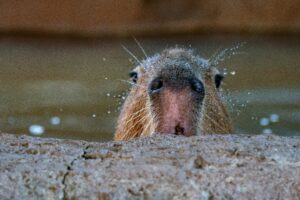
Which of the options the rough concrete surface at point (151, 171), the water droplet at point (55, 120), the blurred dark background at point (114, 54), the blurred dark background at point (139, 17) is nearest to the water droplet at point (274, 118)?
the blurred dark background at point (114, 54)

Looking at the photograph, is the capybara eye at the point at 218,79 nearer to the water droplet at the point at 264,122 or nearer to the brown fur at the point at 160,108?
the brown fur at the point at 160,108

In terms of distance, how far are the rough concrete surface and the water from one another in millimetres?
4204

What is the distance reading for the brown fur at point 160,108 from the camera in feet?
11.4

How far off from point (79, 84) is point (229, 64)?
1389mm

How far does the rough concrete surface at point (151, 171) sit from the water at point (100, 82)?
4204 mm

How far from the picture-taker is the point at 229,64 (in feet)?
27.2

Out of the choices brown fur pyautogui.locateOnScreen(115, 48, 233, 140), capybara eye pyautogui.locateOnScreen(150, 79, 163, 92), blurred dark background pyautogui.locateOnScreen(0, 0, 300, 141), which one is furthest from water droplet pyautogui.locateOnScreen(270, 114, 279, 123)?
capybara eye pyautogui.locateOnScreen(150, 79, 163, 92)

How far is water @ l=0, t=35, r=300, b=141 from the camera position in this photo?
24.0ft

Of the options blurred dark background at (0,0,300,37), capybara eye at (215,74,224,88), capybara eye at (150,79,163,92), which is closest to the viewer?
capybara eye at (150,79,163,92)

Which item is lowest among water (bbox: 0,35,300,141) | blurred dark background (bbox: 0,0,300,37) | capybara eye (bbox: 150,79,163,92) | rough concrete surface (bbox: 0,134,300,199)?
rough concrete surface (bbox: 0,134,300,199)

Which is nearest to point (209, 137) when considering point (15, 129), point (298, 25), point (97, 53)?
point (15, 129)

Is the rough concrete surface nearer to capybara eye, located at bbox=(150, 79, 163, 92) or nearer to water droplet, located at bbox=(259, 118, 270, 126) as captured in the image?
capybara eye, located at bbox=(150, 79, 163, 92)

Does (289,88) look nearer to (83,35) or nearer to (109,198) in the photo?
(83,35)

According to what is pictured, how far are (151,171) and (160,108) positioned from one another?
1128 mm
